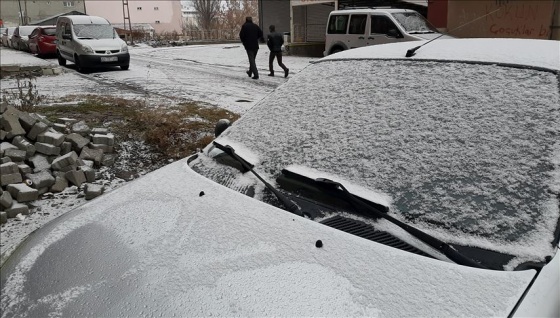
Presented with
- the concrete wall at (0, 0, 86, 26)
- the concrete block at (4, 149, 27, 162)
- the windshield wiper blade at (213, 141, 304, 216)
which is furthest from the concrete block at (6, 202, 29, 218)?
the concrete wall at (0, 0, 86, 26)

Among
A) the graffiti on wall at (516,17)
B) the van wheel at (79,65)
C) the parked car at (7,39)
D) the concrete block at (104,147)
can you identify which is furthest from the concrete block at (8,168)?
the parked car at (7,39)

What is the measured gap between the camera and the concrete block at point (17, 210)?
13.5 ft

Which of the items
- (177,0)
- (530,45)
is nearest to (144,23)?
(177,0)

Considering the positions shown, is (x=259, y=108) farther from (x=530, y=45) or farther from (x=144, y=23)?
(x=144, y=23)

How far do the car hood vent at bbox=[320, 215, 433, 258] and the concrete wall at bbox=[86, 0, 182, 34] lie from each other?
106 ft

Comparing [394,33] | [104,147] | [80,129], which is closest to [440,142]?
[104,147]

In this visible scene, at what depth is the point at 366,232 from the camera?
165 centimetres

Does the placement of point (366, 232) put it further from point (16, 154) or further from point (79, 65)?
point (79, 65)

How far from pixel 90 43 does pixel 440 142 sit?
572 inches

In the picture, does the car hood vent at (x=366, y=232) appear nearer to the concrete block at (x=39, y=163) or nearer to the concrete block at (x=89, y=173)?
the concrete block at (x=89, y=173)

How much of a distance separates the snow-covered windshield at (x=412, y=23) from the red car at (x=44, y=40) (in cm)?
1328

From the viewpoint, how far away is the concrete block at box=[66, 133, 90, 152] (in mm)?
5191

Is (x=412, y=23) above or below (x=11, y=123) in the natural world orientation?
above

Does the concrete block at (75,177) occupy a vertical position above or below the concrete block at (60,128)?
below
